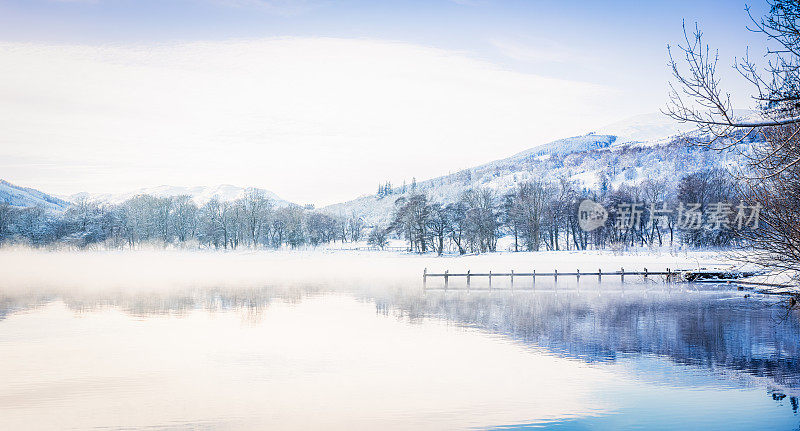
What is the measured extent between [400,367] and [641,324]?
47.2 feet

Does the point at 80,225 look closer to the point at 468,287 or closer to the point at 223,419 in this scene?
the point at 468,287

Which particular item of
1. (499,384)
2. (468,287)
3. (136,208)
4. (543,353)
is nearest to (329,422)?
(499,384)

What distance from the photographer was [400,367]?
20.3 metres

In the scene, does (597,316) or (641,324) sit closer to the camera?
(641,324)

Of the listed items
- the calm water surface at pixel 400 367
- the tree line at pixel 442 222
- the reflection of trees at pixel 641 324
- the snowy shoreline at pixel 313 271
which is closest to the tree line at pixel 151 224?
the tree line at pixel 442 222

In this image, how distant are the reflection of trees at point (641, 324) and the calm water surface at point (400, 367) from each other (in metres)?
0.13

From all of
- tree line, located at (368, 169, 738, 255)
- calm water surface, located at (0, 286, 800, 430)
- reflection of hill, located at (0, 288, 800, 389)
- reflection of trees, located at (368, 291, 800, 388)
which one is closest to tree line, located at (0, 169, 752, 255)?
tree line, located at (368, 169, 738, 255)

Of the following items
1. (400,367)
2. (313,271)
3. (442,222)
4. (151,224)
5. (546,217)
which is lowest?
(400,367)

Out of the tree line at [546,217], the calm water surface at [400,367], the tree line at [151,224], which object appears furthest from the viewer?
the tree line at [151,224]

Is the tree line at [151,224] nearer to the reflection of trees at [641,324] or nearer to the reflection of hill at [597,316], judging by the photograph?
the reflection of hill at [597,316]

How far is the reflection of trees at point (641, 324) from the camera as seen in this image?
2088cm

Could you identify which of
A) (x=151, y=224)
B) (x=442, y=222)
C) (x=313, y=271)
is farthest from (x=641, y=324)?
(x=151, y=224)

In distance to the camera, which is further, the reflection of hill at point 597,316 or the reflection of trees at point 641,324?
the reflection of hill at point 597,316

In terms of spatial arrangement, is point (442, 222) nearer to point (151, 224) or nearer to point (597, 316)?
point (151, 224)
